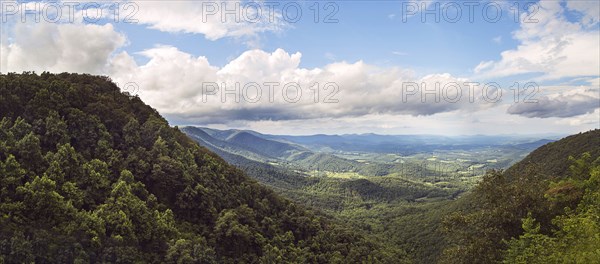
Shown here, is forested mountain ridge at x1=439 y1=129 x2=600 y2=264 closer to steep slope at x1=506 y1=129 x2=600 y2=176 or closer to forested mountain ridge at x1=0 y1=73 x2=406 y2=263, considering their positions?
forested mountain ridge at x1=0 y1=73 x2=406 y2=263

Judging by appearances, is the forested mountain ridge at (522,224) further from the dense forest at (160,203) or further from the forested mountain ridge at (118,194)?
the forested mountain ridge at (118,194)

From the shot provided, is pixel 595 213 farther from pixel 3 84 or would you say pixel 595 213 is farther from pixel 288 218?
pixel 3 84

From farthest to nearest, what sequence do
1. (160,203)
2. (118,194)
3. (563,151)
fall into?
(563,151) < (160,203) < (118,194)

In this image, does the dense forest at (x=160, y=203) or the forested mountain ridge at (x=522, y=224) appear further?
the dense forest at (x=160, y=203)

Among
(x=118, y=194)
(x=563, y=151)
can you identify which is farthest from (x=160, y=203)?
(x=563, y=151)

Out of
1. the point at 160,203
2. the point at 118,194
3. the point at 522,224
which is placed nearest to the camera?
the point at 522,224

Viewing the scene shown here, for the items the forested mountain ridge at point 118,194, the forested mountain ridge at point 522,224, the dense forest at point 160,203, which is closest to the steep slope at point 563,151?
the dense forest at point 160,203

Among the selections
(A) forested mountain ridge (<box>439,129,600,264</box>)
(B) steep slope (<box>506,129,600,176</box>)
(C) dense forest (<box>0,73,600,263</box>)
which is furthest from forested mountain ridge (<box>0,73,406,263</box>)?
(B) steep slope (<box>506,129,600,176</box>)

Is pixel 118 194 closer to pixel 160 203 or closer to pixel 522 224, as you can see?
pixel 160 203
